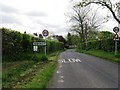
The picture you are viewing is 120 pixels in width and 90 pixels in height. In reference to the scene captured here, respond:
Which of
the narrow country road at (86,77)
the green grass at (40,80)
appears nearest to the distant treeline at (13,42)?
the narrow country road at (86,77)

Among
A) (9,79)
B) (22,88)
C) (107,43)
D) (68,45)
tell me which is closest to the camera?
(22,88)

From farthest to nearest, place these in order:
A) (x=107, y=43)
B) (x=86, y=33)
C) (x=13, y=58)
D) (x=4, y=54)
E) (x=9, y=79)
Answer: (x=86, y=33)
(x=107, y=43)
(x=13, y=58)
(x=4, y=54)
(x=9, y=79)

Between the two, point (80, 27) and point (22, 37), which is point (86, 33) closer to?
point (80, 27)

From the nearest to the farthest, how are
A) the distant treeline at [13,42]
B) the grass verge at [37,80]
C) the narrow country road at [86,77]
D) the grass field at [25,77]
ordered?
the grass verge at [37,80]
the grass field at [25,77]
the narrow country road at [86,77]
the distant treeline at [13,42]

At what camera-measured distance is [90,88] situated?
1221cm

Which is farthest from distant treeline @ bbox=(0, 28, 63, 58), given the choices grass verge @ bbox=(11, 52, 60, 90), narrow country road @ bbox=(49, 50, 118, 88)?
grass verge @ bbox=(11, 52, 60, 90)

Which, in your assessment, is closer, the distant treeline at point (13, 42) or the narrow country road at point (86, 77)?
the narrow country road at point (86, 77)

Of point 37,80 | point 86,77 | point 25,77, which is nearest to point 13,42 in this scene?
point 25,77

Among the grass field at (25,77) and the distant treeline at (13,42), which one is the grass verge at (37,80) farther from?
the distant treeline at (13,42)

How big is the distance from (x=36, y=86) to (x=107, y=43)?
111ft

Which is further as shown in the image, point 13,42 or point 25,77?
point 13,42

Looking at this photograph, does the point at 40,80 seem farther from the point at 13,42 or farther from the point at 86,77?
the point at 13,42

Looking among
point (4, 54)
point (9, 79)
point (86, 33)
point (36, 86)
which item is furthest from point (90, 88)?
point (86, 33)

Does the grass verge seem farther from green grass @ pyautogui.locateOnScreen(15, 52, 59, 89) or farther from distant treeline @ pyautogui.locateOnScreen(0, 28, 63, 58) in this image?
distant treeline @ pyautogui.locateOnScreen(0, 28, 63, 58)
